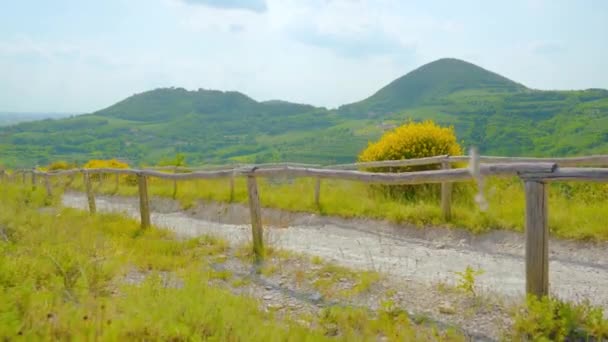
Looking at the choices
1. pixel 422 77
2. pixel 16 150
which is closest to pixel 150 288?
pixel 16 150

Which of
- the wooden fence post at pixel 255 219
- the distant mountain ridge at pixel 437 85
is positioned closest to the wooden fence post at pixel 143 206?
the wooden fence post at pixel 255 219

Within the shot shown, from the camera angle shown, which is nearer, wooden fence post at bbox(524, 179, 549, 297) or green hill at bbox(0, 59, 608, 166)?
wooden fence post at bbox(524, 179, 549, 297)

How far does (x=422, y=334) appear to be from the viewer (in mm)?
3600

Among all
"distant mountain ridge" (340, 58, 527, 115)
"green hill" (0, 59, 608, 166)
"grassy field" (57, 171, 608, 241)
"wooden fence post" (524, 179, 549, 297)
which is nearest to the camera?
"wooden fence post" (524, 179, 549, 297)

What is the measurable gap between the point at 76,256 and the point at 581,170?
16.8 feet

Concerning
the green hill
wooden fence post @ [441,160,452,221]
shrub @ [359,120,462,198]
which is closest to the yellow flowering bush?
shrub @ [359,120,462,198]

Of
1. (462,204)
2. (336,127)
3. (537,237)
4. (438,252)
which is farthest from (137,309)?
(336,127)

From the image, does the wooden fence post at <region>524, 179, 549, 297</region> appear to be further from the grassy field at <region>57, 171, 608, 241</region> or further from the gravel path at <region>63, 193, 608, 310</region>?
the grassy field at <region>57, 171, 608, 241</region>

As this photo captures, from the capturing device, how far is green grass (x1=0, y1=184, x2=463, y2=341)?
319cm

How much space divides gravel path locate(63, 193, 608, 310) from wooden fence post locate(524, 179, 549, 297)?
1.95 feet

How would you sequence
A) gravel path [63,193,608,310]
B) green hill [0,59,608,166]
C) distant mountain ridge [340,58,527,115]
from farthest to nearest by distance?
distant mountain ridge [340,58,527,115], green hill [0,59,608,166], gravel path [63,193,608,310]

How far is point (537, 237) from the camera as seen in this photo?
151 inches

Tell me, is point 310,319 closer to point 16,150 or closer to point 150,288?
point 150,288

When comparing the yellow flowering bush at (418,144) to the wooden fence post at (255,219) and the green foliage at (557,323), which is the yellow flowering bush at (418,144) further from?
the green foliage at (557,323)
